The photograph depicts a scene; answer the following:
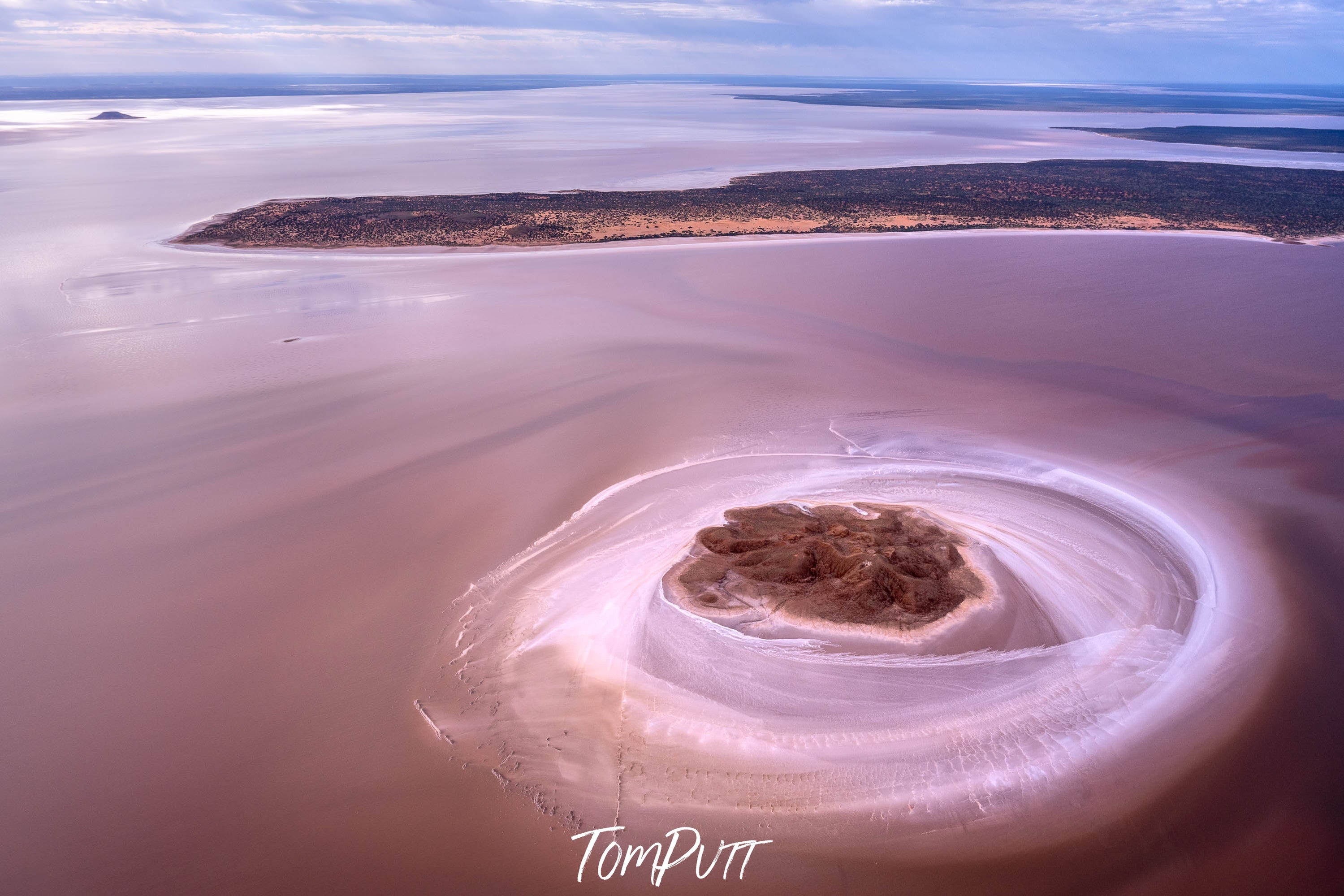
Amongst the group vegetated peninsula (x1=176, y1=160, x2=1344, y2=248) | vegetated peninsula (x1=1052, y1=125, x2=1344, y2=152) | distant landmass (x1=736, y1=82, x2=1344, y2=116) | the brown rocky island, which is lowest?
the brown rocky island

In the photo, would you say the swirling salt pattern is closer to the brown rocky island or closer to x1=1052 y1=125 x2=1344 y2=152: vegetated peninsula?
the brown rocky island

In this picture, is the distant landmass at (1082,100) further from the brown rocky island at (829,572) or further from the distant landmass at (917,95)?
the brown rocky island at (829,572)

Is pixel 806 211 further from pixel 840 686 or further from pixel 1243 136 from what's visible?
pixel 1243 136

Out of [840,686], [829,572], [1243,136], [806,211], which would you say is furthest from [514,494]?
[1243,136]

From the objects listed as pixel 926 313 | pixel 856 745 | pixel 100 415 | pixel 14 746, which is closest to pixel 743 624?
pixel 856 745

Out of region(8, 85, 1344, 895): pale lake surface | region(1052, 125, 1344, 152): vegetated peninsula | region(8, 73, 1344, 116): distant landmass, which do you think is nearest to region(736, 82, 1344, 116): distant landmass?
region(8, 73, 1344, 116): distant landmass

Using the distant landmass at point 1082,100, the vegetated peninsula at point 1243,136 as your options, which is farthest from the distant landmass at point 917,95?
the vegetated peninsula at point 1243,136
